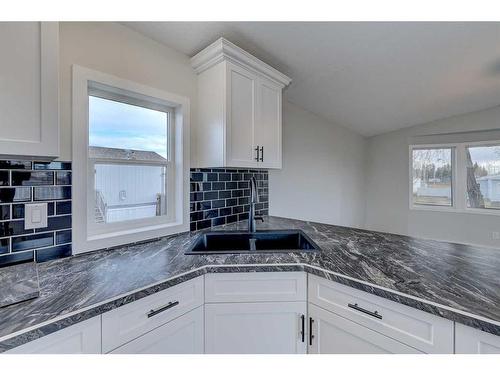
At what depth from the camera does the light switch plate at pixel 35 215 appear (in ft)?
3.53

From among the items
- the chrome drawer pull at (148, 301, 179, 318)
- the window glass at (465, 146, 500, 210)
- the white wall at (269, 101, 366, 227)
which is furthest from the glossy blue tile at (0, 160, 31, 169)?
the window glass at (465, 146, 500, 210)

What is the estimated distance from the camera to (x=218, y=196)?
6.44 feet

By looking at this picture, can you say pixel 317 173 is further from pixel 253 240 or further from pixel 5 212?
pixel 5 212

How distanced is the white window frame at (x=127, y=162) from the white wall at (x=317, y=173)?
44.8 inches

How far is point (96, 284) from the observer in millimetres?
906

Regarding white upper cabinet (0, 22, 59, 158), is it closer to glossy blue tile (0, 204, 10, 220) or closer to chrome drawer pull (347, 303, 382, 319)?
glossy blue tile (0, 204, 10, 220)

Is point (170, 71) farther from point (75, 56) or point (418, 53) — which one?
point (418, 53)

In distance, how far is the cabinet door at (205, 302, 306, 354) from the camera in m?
1.13

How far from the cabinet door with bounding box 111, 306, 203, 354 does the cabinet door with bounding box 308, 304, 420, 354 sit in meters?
0.54

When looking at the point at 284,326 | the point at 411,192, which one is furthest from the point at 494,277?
A: the point at 411,192

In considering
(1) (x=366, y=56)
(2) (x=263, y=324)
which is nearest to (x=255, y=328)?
(2) (x=263, y=324)

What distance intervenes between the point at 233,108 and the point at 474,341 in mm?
1577

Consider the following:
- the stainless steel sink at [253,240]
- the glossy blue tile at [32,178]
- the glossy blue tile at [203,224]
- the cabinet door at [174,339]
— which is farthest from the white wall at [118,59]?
the cabinet door at [174,339]
